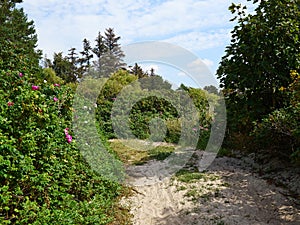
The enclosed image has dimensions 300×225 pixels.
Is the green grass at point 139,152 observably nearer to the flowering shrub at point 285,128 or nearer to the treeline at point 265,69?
the treeline at point 265,69

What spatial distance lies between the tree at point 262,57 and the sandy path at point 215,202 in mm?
1655

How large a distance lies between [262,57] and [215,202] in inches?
127

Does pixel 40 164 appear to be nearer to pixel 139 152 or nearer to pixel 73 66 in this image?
pixel 139 152

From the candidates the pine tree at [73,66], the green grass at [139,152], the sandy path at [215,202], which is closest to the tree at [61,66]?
the pine tree at [73,66]

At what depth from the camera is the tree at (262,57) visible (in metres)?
6.21

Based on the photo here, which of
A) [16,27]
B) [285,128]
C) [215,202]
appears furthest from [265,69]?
[16,27]

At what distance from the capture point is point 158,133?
11352 mm

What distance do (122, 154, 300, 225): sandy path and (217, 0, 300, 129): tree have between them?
5.43 feet

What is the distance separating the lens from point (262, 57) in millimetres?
6430

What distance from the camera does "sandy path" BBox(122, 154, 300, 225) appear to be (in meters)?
4.41

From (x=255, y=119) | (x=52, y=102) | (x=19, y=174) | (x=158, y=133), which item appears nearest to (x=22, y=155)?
(x=19, y=174)

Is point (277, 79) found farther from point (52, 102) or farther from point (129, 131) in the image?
point (129, 131)

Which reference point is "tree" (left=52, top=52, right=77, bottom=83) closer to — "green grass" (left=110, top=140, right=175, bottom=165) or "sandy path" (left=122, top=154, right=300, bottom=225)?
"green grass" (left=110, top=140, right=175, bottom=165)

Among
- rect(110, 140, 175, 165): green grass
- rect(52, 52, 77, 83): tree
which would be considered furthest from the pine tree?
rect(110, 140, 175, 165): green grass
